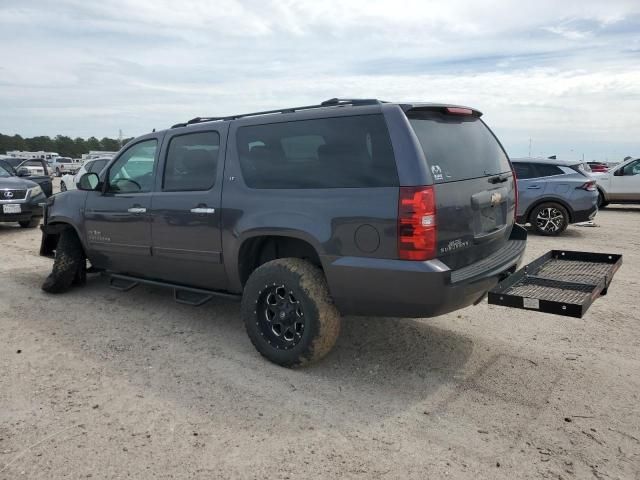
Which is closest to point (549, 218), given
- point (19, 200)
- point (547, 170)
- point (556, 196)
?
point (556, 196)

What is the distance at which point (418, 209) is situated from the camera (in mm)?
3270

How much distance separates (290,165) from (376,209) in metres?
0.89

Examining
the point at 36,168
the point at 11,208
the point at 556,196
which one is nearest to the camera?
the point at 556,196

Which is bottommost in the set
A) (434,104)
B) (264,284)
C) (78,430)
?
(78,430)

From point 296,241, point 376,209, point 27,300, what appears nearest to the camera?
point 376,209

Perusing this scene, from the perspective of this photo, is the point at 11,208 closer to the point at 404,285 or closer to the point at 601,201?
the point at 404,285

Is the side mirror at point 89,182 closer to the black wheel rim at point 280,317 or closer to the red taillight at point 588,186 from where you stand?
the black wheel rim at point 280,317

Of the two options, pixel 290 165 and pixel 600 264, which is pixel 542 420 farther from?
pixel 290 165

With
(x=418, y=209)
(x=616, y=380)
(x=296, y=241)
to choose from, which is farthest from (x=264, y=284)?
(x=616, y=380)

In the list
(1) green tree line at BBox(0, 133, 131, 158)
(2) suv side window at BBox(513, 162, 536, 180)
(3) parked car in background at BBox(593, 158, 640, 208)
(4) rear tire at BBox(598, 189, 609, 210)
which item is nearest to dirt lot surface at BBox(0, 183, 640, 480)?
(2) suv side window at BBox(513, 162, 536, 180)

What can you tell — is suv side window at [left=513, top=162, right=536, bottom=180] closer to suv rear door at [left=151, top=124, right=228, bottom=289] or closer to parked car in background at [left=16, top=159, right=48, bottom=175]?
suv rear door at [left=151, top=124, right=228, bottom=289]

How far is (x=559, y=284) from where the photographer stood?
3.79 m

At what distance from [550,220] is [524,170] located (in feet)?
4.05

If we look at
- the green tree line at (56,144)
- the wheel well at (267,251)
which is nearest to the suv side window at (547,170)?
the wheel well at (267,251)
